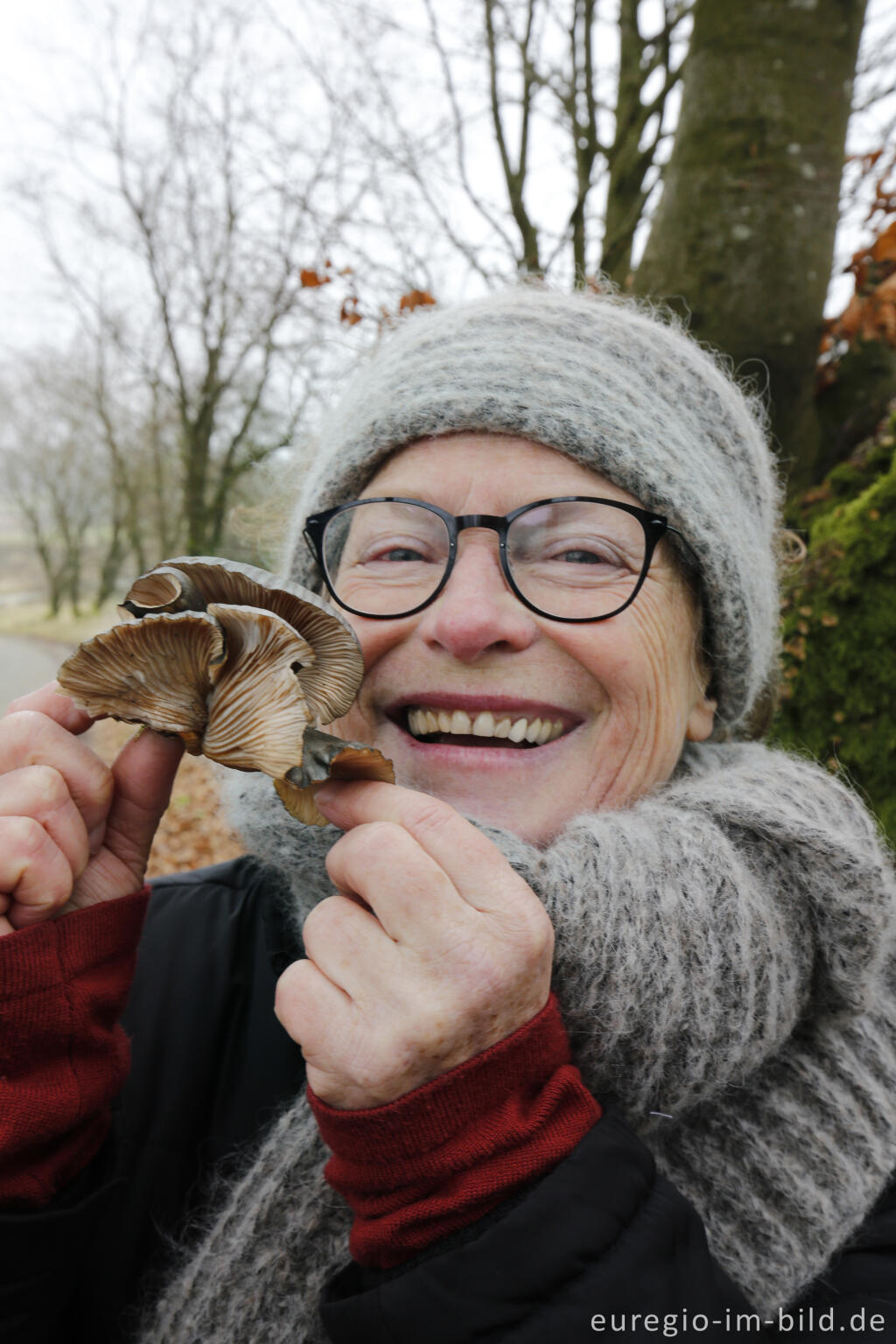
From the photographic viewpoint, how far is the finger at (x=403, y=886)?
1034 mm

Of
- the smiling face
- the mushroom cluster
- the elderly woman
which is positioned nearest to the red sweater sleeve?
the elderly woman

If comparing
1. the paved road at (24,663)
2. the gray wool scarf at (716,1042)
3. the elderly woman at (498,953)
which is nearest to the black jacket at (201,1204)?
the elderly woman at (498,953)

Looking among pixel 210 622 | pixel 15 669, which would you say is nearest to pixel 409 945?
pixel 210 622

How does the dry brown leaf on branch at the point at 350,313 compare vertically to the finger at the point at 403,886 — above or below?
above

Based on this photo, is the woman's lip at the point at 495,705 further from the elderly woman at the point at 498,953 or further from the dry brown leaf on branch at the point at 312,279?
the dry brown leaf on branch at the point at 312,279

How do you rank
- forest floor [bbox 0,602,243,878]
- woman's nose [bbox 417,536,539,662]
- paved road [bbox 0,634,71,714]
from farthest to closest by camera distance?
paved road [bbox 0,634,71,714] → forest floor [bbox 0,602,243,878] → woman's nose [bbox 417,536,539,662]

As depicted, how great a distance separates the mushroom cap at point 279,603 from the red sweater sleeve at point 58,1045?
588 millimetres

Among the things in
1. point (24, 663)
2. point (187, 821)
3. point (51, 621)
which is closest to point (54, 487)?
point (51, 621)

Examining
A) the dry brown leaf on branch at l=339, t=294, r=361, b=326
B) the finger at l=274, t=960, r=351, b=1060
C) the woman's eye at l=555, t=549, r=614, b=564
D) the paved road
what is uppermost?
the dry brown leaf on branch at l=339, t=294, r=361, b=326

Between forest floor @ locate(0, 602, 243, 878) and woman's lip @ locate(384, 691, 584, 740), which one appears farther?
forest floor @ locate(0, 602, 243, 878)

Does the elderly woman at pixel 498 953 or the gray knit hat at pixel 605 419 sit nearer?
the elderly woman at pixel 498 953

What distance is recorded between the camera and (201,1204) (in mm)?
1688

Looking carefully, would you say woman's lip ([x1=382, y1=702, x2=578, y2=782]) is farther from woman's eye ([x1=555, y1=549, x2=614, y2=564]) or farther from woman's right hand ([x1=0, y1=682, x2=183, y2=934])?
woman's right hand ([x1=0, y1=682, x2=183, y2=934])

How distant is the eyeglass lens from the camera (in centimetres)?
161
